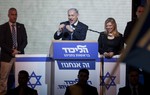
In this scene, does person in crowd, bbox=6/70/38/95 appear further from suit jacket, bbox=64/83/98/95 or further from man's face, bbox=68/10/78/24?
man's face, bbox=68/10/78/24

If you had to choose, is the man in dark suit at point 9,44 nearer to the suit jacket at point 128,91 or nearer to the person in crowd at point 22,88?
the person in crowd at point 22,88

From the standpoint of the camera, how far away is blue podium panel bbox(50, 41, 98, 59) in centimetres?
770

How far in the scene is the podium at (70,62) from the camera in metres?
7.73

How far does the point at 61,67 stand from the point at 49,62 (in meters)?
0.36

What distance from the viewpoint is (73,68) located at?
7.91 metres

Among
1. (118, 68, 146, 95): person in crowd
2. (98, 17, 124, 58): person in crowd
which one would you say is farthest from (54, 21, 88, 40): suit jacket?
(118, 68, 146, 95): person in crowd

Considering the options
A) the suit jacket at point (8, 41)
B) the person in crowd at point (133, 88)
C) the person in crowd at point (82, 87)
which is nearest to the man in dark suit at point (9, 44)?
the suit jacket at point (8, 41)

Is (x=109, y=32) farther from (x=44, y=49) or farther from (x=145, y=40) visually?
A: (x=145, y=40)

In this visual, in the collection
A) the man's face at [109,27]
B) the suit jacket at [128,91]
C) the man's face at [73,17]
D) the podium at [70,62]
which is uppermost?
the man's face at [73,17]

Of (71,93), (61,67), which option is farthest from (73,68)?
(71,93)

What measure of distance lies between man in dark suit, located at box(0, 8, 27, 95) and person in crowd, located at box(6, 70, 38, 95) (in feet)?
3.96

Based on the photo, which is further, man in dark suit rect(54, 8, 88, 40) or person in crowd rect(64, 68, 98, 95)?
man in dark suit rect(54, 8, 88, 40)

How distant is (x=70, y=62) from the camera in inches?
310

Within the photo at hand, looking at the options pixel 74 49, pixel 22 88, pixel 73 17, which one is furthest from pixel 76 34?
pixel 22 88
